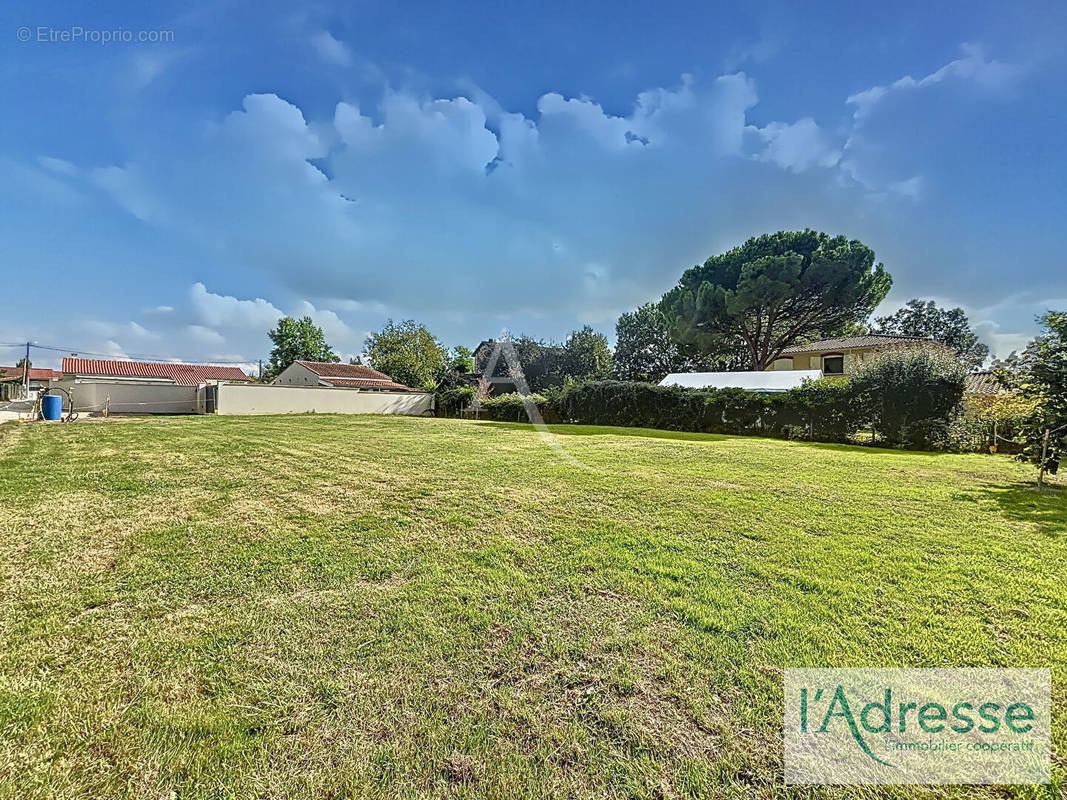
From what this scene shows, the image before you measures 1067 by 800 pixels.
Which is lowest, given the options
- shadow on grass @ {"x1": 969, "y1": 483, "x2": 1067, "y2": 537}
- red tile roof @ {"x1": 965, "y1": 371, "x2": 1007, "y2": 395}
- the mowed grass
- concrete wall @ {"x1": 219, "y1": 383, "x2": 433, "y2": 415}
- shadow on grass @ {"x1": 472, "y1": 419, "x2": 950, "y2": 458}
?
the mowed grass

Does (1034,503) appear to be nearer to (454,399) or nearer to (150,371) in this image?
(454,399)

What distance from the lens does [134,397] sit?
2162 cm

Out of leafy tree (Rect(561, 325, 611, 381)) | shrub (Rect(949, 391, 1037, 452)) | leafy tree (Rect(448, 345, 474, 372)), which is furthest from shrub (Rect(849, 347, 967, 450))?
leafy tree (Rect(448, 345, 474, 372))

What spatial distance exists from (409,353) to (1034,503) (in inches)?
1371

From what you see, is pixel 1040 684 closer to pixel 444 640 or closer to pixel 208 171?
pixel 444 640

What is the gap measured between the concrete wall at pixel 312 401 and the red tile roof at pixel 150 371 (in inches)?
327

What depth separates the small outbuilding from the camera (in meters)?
16.2

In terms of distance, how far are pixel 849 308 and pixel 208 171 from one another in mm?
27479

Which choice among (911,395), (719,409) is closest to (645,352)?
(719,409)

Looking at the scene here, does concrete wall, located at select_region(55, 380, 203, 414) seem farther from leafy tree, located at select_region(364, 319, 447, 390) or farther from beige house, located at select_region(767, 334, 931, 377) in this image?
beige house, located at select_region(767, 334, 931, 377)

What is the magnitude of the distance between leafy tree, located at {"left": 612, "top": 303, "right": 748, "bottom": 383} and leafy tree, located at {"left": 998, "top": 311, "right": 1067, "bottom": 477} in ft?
89.8

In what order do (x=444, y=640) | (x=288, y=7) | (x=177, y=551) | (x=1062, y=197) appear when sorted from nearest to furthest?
1. (x=444, y=640)
2. (x=177, y=551)
3. (x=288, y=7)
4. (x=1062, y=197)

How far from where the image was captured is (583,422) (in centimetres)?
1841

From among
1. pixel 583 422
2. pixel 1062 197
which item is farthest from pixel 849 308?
pixel 583 422
